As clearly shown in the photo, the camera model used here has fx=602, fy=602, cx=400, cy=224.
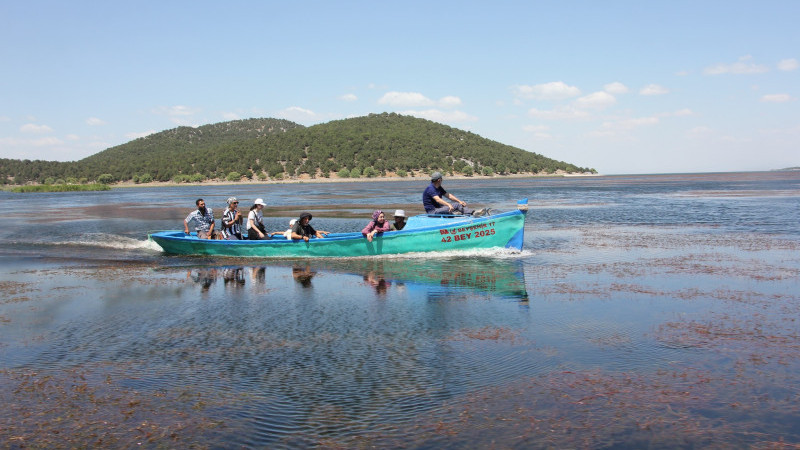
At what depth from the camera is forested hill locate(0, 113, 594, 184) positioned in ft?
416

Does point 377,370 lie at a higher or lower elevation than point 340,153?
lower

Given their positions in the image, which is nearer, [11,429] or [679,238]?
[11,429]

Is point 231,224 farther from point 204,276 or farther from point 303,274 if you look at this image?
point 303,274

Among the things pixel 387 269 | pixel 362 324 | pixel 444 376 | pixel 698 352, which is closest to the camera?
pixel 444 376

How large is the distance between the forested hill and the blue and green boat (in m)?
106

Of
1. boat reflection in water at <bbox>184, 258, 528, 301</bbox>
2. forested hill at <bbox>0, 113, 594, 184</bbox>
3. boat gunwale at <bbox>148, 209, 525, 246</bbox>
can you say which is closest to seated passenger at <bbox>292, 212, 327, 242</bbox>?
boat gunwale at <bbox>148, 209, 525, 246</bbox>

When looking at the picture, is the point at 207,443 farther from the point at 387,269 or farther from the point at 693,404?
the point at 387,269

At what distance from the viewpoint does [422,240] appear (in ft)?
55.6

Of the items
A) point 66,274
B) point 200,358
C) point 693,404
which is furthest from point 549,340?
point 66,274

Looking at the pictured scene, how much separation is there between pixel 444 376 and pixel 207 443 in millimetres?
2849

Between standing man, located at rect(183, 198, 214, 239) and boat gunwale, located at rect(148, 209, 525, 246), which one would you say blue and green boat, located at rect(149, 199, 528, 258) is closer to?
boat gunwale, located at rect(148, 209, 525, 246)

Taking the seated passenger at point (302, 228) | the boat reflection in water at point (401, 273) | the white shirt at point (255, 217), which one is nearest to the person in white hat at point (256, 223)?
the white shirt at point (255, 217)

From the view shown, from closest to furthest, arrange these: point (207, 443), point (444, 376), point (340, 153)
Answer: point (207, 443) → point (444, 376) → point (340, 153)

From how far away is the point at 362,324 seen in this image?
9.95 meters
